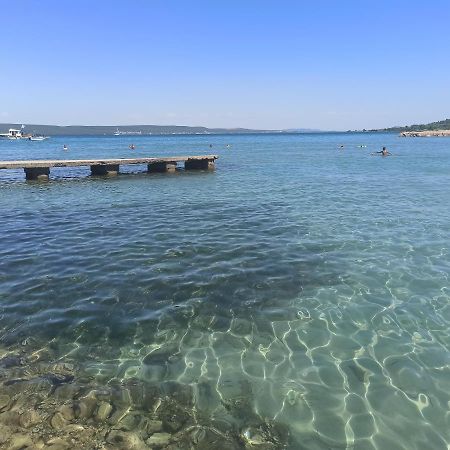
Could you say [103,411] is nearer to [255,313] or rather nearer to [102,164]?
[255,313]

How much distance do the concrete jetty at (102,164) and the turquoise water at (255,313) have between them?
1515 cm

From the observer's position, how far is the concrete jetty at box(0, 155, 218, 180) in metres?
31.8

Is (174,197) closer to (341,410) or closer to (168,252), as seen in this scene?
(168,252)

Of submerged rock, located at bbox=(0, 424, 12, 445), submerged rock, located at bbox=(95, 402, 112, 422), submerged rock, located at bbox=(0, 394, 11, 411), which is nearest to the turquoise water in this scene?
submerged rock, located at bbox=(0, 394, 11, 411)

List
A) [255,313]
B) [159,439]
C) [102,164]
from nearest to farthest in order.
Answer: [159,439] < [255,313] < [102,164]

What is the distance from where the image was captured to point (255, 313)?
349 inches

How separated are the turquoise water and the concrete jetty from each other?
15146 mm

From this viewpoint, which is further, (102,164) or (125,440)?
(102,164)

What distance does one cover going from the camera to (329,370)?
691 cm

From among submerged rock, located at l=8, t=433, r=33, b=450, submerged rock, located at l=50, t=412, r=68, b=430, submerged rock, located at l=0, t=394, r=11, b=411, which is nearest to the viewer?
submerged rock, located at l=8, t=433, r=33, b=450

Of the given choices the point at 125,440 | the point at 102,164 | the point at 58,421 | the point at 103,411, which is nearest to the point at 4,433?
the point at 58,421

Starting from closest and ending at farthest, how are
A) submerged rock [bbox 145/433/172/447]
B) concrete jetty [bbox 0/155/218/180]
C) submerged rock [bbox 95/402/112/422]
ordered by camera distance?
submerged rock [bbox 145/433/172/447] → submerged rock [bbox 95/402/112/422] → concrete jetty [bbox 0/155/218/180]

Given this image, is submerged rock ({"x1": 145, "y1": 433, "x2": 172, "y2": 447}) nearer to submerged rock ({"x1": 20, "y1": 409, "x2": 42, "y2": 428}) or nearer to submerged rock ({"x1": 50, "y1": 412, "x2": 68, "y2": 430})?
submerged rock ({"x1": 50, "y1": 412, "x2": 68, "y2": 430})

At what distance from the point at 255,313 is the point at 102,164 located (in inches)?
1182
